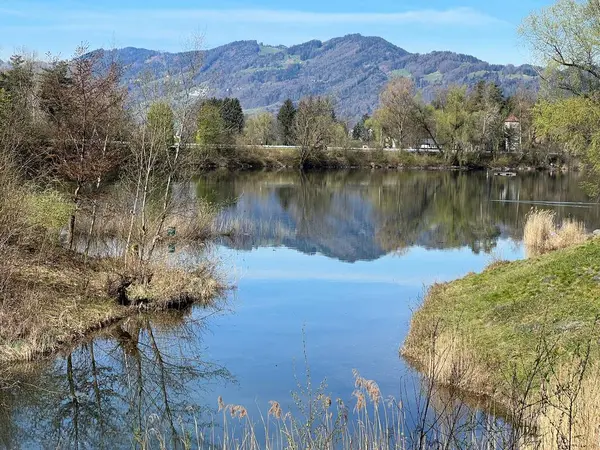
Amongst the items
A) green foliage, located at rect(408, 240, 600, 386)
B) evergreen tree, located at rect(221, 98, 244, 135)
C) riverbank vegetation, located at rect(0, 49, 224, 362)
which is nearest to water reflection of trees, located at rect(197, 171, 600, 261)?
riverbank vegetation, located at rect(0, 49, 224, 362)

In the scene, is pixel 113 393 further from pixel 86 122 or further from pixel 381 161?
pixel 381 161

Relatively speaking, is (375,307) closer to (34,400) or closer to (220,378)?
(220,378)

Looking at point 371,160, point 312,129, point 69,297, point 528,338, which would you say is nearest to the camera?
point 528,338

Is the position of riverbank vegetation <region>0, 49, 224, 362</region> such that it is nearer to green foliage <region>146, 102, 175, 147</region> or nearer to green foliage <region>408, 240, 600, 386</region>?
green foliage <region>146, 102, 175, 147</region>

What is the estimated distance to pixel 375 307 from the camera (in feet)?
62.7

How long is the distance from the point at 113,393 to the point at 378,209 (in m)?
32.5

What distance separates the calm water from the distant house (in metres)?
53.8

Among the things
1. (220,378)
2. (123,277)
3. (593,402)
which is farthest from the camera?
(123,277)

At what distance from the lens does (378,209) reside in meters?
43.8

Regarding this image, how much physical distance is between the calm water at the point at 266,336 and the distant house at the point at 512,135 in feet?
177

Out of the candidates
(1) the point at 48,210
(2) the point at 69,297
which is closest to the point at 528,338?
(2) the point at 69,297

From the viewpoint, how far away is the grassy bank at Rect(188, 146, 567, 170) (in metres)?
81.2

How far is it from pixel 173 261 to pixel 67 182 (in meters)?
7.43

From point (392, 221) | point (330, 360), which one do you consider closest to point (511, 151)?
point (392, 221)
